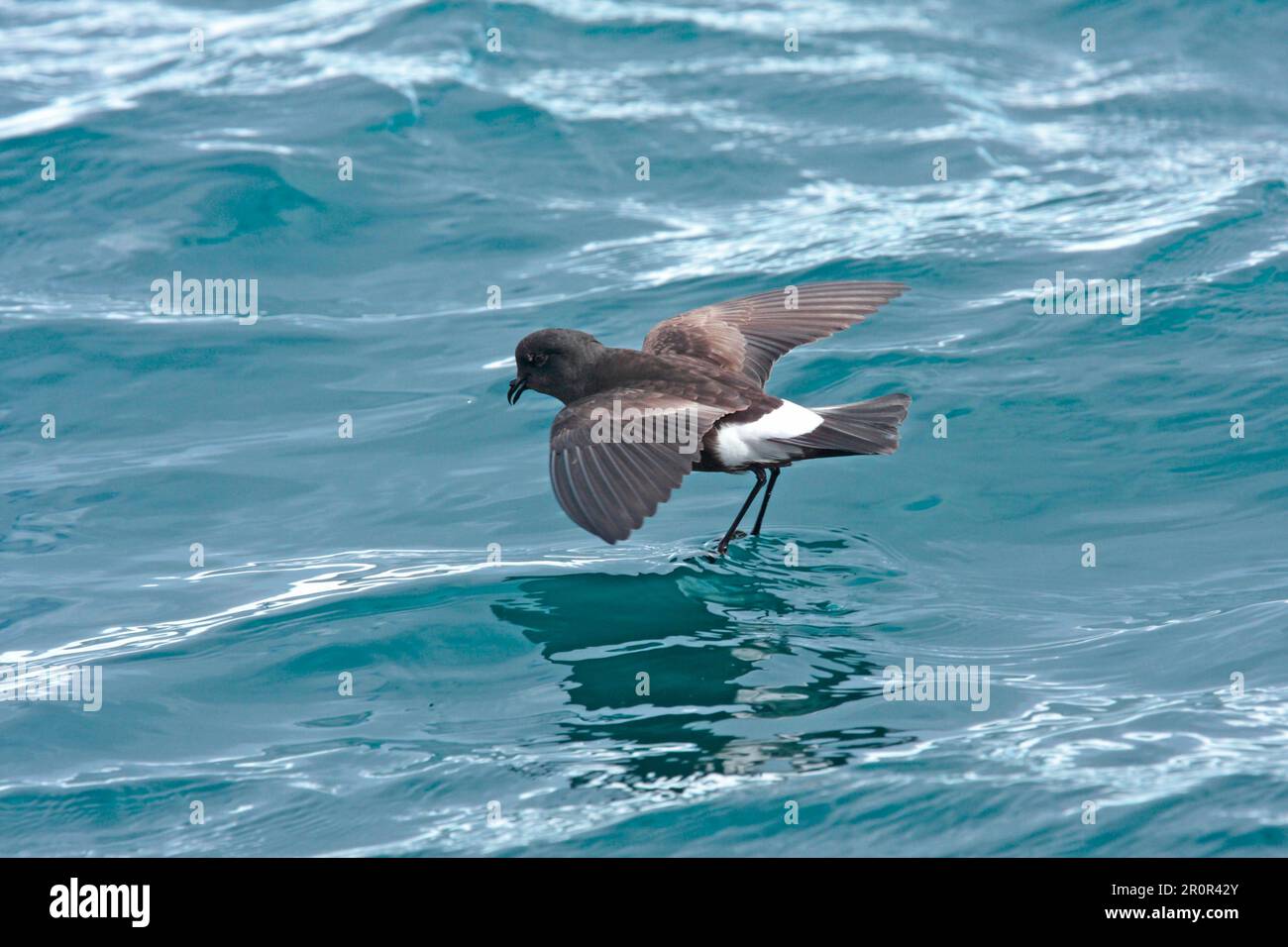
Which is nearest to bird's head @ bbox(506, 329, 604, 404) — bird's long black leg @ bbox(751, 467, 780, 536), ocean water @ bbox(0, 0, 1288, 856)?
ocean water @ bbox(0, 0, 1288, 856)

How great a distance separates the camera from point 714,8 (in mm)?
13555

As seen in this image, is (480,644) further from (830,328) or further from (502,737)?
(830,328)

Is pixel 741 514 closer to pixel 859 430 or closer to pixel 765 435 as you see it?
pixel 765 435

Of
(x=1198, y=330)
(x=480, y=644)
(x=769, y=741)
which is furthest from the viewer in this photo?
(x=1198, y=330)

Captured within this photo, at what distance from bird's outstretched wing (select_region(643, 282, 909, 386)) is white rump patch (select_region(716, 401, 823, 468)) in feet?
2.80

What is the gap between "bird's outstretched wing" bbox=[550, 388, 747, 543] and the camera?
4.96m

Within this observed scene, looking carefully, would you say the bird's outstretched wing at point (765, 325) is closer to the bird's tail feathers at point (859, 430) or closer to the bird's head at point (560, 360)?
the bird's head at point (560, 360)

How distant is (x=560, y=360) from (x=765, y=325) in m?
1.24

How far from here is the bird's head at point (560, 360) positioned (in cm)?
654

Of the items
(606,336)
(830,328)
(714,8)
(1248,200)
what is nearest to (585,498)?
(830,328)

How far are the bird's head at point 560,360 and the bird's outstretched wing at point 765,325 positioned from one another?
41 centimetres

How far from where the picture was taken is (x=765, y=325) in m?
7.21

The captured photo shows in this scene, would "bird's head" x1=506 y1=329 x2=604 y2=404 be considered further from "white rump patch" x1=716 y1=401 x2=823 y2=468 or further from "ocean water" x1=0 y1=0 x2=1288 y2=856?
"white rump patch" x1=716 y1=401 x2=823 y2=468

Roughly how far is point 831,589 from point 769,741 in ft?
4.62
